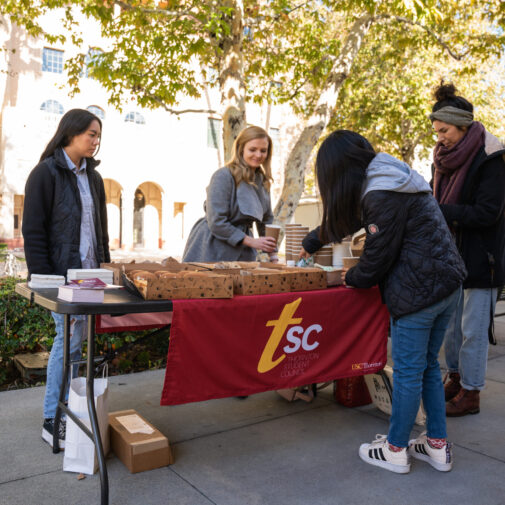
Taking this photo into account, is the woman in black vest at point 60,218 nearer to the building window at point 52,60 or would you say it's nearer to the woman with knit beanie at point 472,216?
the woman with knit beanie at point 472,216

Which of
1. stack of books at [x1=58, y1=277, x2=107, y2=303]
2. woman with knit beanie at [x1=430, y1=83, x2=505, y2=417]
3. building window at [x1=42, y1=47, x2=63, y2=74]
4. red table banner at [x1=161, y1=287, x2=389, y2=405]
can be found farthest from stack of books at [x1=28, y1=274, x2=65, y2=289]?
building window at [x1=42, y1=47, x2=63, y2=74]

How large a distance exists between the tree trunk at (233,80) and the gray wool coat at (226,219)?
3.92 metres

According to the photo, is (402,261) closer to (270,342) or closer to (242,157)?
(270,342)

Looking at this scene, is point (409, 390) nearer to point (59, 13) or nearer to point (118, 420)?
point (118, 420)

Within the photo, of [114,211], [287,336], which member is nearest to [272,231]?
[287,336]

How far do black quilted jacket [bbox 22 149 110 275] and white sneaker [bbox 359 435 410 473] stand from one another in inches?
81.6

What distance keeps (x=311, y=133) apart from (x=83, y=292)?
6.72 meters

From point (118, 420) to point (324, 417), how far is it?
1471 mm

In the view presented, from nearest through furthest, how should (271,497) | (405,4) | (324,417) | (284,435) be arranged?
(271,497) → (284,435) → (324,417) → (405,4)

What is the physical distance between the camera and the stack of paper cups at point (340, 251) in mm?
3297

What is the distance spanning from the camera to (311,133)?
8.48m

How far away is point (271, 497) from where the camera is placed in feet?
A: 8.43

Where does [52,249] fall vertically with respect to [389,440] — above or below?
above

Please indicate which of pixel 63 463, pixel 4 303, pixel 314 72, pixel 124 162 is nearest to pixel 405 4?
pixel 314 72
